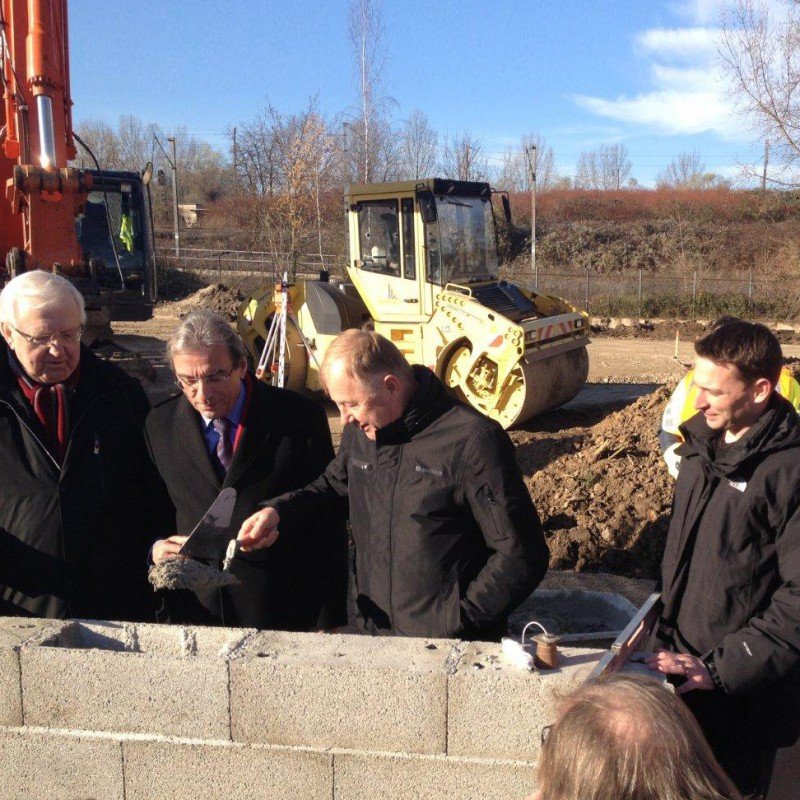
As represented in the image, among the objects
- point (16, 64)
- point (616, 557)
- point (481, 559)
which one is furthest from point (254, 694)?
point (16, 64)

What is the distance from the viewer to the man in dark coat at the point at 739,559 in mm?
2029

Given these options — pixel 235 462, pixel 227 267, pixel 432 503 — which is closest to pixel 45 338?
pixel 235 462

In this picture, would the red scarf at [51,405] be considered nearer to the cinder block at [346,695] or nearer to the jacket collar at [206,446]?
the jacket collar at [206,446]

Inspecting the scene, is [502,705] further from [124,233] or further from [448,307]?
[124,233]

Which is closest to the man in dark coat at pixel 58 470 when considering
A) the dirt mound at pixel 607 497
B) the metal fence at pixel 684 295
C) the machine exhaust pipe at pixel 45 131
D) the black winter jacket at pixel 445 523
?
the black winter jacket at pixel 445 523

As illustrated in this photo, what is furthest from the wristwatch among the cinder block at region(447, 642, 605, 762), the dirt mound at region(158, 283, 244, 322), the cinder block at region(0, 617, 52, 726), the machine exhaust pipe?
the dirt mound at region(158, 283, 244, 322)

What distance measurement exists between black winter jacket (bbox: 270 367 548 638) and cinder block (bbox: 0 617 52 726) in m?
1.04

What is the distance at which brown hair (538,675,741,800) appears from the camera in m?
1.27

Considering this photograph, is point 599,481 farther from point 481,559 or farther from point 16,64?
point 16,64

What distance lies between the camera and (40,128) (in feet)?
23.6

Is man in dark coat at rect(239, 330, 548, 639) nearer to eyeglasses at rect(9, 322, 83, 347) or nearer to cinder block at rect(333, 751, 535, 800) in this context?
cinder block at rect(333, 751, 535, 800)

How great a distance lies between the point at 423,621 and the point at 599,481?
4.81 metres

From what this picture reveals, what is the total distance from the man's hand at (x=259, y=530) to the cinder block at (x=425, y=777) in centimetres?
70

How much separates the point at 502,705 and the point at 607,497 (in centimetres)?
479
